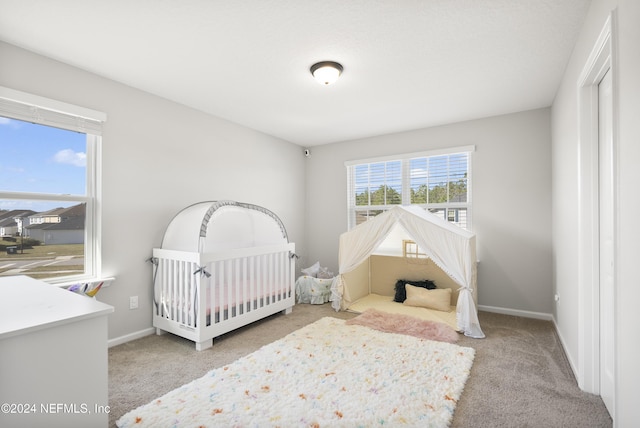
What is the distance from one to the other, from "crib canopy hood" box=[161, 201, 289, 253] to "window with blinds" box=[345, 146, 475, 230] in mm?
1582

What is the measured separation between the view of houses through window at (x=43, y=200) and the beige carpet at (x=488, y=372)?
0.93 meters

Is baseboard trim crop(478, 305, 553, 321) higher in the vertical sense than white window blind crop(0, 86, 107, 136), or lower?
lower

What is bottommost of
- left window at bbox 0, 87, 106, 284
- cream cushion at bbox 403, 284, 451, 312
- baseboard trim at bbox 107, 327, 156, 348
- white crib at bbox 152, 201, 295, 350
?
baseboard trim at bbox 107, 327, 156, 348

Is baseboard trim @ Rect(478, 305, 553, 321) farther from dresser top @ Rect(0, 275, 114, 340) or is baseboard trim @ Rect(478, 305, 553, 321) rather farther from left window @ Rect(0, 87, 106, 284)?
left window @ Rect(0, 87, 106, 284)

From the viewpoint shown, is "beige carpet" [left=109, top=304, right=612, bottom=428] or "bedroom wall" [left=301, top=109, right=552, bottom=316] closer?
"beige carpet" [left=109, top=304, right=612, bottom=428]

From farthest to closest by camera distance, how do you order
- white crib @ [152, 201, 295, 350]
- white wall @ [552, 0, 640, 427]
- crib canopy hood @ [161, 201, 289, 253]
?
crib canopy hood @ [161, 201, 289, 253], white crib @ [152, 201, 295, 350], white wall @ [552, 0, 640, 427]

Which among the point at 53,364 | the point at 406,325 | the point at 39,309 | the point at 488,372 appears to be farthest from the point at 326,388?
the point at 39,309

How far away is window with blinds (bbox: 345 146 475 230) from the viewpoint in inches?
161

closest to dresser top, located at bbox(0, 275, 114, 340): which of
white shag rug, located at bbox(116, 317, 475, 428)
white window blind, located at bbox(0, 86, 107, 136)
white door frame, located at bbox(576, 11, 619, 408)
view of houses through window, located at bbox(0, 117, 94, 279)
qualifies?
white shag rug, located at bbox(116, 317, 475, 428)

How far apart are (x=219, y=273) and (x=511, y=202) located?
11.1ft

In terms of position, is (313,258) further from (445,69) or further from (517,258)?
(445,69)

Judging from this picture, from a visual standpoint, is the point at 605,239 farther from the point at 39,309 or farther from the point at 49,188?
the point at 49,188

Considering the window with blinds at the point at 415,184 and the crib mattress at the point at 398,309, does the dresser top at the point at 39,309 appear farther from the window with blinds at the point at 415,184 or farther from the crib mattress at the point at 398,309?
the window with blinds at the point at 415,184

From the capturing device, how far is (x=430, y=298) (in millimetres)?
3783
